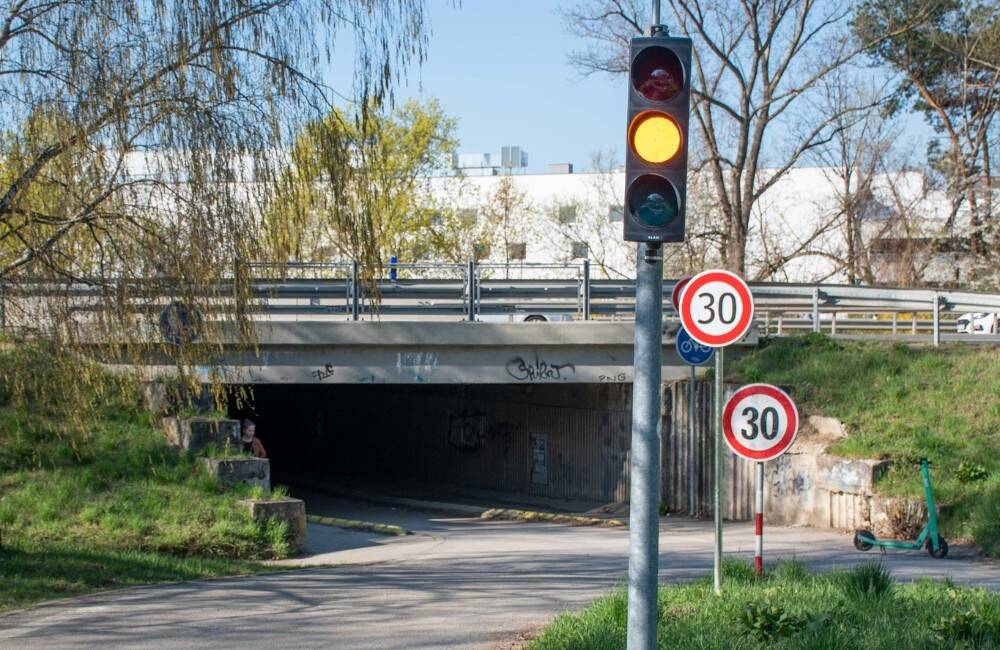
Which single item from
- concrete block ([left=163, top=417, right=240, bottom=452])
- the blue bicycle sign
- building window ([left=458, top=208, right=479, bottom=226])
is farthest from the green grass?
building window ([left=458, top=208, right=479, bottom=226])

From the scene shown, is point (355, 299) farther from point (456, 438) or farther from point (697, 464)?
point (456, 438)

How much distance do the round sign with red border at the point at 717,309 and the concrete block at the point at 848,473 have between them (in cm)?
825

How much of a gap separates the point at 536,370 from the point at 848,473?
263 inches

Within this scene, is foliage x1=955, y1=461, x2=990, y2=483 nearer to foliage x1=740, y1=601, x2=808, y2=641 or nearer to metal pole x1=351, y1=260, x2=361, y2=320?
foliage x1=740, y1=601, x2=808, y2=641

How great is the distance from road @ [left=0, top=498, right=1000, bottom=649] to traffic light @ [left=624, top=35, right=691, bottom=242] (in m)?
4.30

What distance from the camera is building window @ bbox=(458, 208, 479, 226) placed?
1920 inches

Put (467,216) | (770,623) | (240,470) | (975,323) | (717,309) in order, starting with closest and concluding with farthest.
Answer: (770,623) → (717,309) → (240,470) → (975,323) → (467,216)

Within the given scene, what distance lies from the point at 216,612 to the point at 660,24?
7046 millimetres

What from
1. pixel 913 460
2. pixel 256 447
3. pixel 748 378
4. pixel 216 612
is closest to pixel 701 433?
pixel 748 378

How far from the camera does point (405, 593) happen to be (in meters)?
12.3

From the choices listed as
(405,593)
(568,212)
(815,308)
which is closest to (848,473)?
(815,308)

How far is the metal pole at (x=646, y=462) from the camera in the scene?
654cm

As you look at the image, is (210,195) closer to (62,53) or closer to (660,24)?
(62,53)

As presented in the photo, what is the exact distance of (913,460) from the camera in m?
17.4
